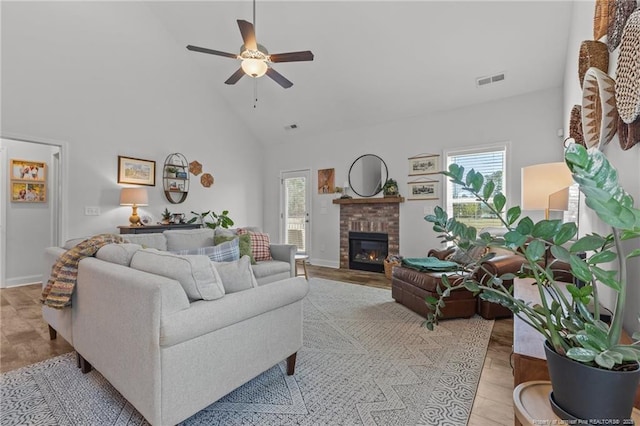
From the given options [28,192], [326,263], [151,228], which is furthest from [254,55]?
[28,192]

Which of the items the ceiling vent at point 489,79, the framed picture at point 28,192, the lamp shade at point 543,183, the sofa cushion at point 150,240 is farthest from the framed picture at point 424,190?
the framed picture at point 28,192

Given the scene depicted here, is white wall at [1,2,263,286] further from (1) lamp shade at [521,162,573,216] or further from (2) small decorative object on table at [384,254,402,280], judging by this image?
(1) lamp shade at [521,162,573,216]

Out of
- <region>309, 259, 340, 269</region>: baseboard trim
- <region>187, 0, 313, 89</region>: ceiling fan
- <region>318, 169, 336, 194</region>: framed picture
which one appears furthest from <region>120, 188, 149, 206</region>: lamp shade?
<region>309, 259, 340, 269</region>: baseboard trim

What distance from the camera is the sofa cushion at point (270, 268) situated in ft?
11.2

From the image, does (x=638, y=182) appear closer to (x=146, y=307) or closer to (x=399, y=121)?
(x=146, y=307)

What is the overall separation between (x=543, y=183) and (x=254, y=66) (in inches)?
115

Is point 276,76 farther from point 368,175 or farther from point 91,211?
point 91,211

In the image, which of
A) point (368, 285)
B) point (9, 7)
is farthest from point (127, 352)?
point (9, 7)

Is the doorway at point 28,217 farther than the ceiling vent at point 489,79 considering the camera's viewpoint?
Yes

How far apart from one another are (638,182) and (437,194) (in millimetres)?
3765

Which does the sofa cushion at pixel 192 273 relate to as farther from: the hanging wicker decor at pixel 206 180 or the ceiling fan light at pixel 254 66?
the hanging wicker decor at pixel 206 180

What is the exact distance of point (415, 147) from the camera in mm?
5141

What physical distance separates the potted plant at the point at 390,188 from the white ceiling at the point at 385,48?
3.64 ft

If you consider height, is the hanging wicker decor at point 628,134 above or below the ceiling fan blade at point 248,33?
below
